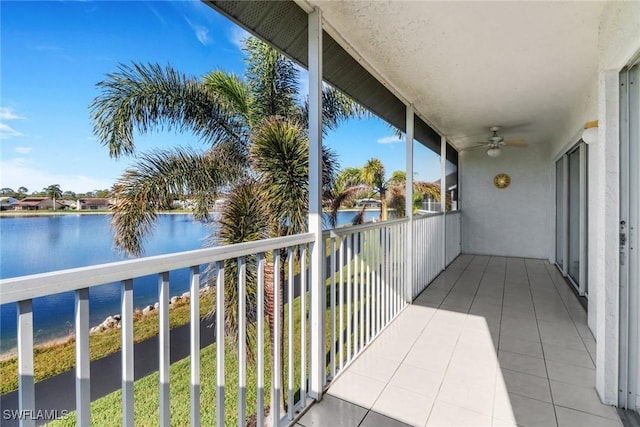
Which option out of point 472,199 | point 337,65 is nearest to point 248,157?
point 337,65

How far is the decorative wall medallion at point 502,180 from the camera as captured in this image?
695cm

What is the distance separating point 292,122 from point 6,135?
91.8 inches

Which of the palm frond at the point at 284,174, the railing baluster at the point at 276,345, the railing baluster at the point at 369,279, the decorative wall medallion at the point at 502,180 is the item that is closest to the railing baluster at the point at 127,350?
the railing baluster at the point at 276,345

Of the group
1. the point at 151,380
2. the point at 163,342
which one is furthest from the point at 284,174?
the point at 151,380

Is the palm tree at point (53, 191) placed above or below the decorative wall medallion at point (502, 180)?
below

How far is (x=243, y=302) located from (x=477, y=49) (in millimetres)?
2708

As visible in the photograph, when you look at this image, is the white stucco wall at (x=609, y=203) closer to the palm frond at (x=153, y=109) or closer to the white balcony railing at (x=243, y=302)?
the white balcony railing at (x=243, y=302)

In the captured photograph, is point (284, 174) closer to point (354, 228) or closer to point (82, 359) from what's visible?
point (354, 228)

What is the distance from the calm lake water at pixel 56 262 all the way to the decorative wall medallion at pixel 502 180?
23.6ft

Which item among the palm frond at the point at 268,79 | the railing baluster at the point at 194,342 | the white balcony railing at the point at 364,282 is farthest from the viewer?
the palm frond at the point at 268,79

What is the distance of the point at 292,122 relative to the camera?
11.3ft

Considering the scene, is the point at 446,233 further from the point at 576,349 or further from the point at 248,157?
the point at 248,157

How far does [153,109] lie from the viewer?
2.91m

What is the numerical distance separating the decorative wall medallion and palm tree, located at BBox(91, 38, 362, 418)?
513cm
